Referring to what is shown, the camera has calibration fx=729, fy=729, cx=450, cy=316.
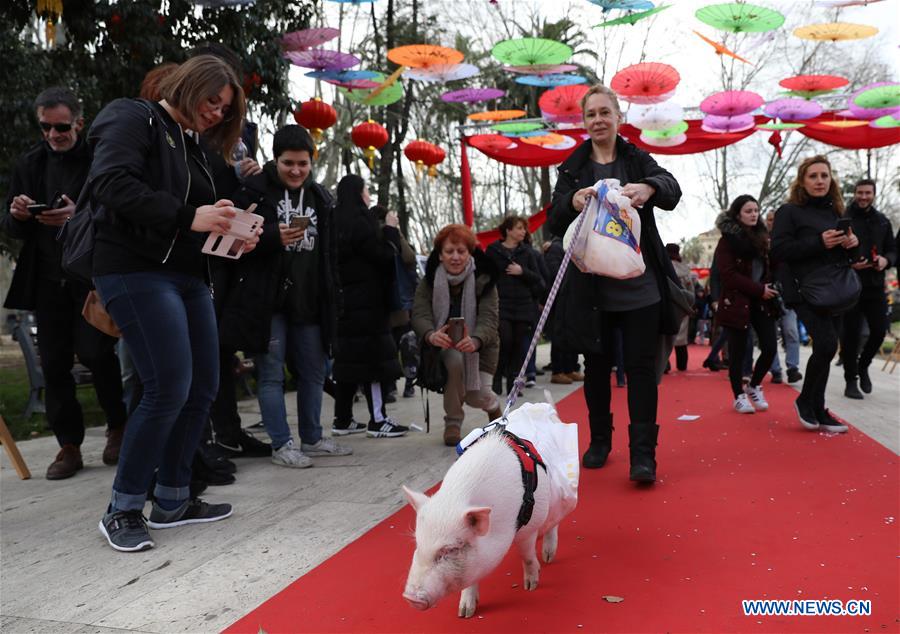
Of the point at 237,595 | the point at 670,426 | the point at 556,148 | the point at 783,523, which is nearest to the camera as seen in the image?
the point at 237,595

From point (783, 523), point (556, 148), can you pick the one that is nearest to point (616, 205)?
point (783, 523)

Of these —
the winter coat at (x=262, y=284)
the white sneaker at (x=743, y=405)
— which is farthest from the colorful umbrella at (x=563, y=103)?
the winter coat at (x=262, y=284)

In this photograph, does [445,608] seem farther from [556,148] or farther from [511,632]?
[556,148]

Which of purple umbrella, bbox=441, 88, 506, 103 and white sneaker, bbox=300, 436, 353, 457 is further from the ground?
purple umbrella, bbox=441, 88, 506, 103

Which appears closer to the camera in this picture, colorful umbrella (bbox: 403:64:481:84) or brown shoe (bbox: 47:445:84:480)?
brown shoe (bbox: 47:445:84:480)

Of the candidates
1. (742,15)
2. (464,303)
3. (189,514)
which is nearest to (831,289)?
(464,303)

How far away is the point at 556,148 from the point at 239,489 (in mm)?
11095

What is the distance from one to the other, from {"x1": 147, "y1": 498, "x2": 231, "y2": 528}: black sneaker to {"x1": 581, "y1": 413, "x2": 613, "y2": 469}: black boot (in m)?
2.05

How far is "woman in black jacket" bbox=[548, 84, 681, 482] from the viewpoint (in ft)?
12.7

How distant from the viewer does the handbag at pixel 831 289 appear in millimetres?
4965

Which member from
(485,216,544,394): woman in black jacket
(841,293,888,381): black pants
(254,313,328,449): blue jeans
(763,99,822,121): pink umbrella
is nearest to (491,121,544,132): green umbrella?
(763,99,822,121): pink umbrella

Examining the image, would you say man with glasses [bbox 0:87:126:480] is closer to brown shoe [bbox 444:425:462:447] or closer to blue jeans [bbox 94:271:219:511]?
blue jeans [bbox 94:271:219:511]

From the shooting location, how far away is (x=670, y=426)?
584 centimetres

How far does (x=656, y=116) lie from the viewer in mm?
11203
